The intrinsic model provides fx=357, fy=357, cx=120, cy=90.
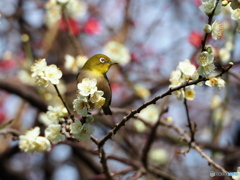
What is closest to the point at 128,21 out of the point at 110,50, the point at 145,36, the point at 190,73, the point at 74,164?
the point at 145,36

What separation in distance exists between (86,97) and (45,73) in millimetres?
218

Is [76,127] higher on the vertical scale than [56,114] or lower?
lower

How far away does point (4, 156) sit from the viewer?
11.3ft

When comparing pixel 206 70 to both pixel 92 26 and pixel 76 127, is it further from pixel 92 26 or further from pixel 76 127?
pixel 92 26

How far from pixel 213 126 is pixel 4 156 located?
2081 mm

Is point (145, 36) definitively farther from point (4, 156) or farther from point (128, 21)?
point (4, 156)

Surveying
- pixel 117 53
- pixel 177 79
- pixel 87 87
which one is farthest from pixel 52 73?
pixel 117 53

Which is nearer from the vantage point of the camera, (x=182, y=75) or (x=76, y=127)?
(x=76, y=127)

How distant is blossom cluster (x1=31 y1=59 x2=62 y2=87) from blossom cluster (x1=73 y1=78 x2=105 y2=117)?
0.14 meters

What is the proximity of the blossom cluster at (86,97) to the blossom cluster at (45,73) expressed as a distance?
14 centimetres

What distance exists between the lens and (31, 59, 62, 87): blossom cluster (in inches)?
54.6

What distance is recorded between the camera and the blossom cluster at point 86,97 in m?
1.28

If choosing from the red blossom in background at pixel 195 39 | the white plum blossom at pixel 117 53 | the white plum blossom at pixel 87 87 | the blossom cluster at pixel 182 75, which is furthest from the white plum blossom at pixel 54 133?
the red blossom in background at pixel 195 39

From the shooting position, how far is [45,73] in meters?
1.40
